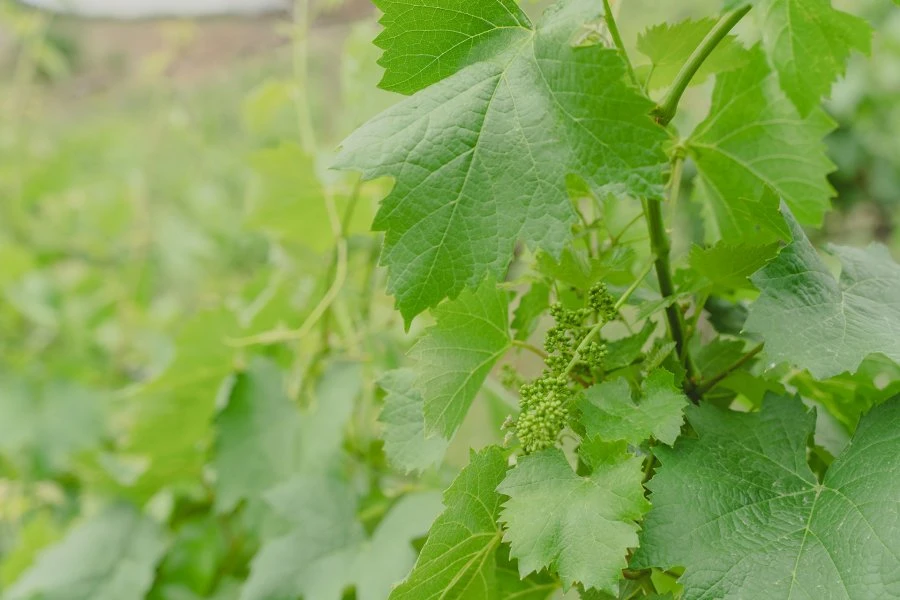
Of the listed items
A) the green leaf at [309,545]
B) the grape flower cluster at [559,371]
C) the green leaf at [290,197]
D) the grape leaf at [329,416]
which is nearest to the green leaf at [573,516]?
the grape flower cluster at [559,371]

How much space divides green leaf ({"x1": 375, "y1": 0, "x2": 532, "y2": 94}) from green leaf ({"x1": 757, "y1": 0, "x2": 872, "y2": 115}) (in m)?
0.14

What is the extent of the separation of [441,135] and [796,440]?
10.6 inches

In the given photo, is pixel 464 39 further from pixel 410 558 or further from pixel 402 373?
pixel 410 558

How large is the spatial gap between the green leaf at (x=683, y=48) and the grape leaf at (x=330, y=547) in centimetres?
44

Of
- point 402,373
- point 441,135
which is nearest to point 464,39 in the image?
point 441,135

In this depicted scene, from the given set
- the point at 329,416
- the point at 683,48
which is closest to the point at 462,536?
the point at 683,48

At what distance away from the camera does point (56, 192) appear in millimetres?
1925

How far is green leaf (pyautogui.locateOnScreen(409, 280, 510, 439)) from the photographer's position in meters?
0.49

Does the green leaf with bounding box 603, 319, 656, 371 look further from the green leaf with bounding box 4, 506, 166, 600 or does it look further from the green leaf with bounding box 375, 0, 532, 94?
the green leaf with bounding box 4, 506, 166, 600

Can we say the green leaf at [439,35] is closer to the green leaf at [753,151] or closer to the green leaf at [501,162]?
the green leaf at [501,162]

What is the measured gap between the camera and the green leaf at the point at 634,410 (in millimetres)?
425

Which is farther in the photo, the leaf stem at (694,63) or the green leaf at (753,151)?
the green leaf at (753,151)

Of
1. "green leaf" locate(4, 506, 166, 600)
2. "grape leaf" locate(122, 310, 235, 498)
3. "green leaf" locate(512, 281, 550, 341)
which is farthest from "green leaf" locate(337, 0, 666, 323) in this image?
"green leaf" locate(4, 506, 166, 600)

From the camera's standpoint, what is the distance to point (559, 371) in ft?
1.49
